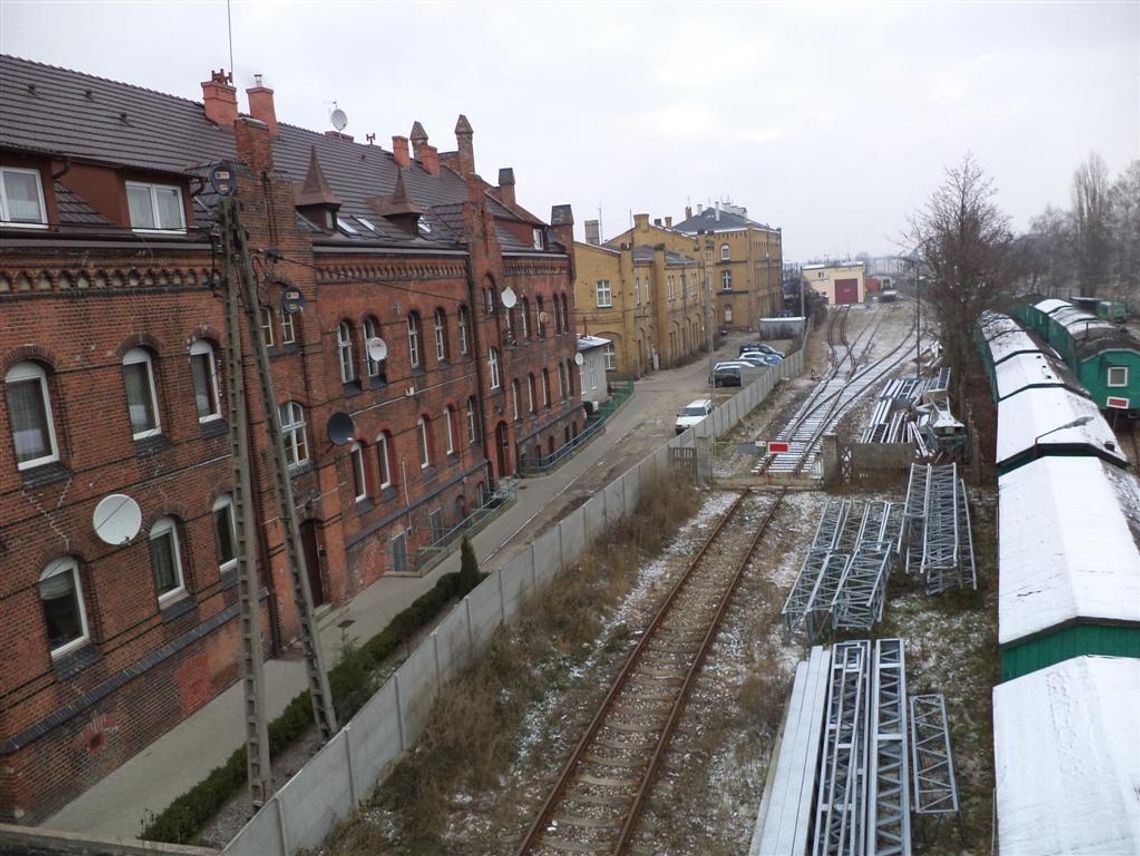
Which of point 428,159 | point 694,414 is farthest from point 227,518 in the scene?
point 694,414

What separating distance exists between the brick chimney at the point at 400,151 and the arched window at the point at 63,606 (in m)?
21.2

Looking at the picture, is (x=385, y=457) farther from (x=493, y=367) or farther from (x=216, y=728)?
(x=216, y=728)

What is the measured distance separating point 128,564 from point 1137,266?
7479 centimetres

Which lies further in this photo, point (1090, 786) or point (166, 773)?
point (166, 773)

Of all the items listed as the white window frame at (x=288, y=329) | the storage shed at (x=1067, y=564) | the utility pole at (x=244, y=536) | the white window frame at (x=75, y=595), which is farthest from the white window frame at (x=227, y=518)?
the storage shed at (x=1067, y=564)

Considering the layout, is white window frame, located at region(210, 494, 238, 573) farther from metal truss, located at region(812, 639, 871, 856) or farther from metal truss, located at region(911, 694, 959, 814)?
metal truss, located at region(911, 694, 959, 814)

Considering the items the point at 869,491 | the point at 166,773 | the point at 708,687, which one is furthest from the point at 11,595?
the point at 869,491

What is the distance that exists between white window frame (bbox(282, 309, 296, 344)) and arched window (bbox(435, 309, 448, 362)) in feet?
21.9

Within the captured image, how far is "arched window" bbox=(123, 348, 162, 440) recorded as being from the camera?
1388 centimetres

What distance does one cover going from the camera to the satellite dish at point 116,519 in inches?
500

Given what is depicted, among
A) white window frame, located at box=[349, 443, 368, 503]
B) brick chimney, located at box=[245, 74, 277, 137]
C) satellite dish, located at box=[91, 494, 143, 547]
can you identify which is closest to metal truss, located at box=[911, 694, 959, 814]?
satellite dish, located at box=[91, 494, 143, 547]

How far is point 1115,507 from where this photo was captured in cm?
1527

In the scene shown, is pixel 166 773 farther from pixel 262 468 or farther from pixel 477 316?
pixel 477 316

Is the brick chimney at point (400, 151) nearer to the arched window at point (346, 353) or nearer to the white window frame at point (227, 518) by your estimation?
the arched window at point (346, 353)
